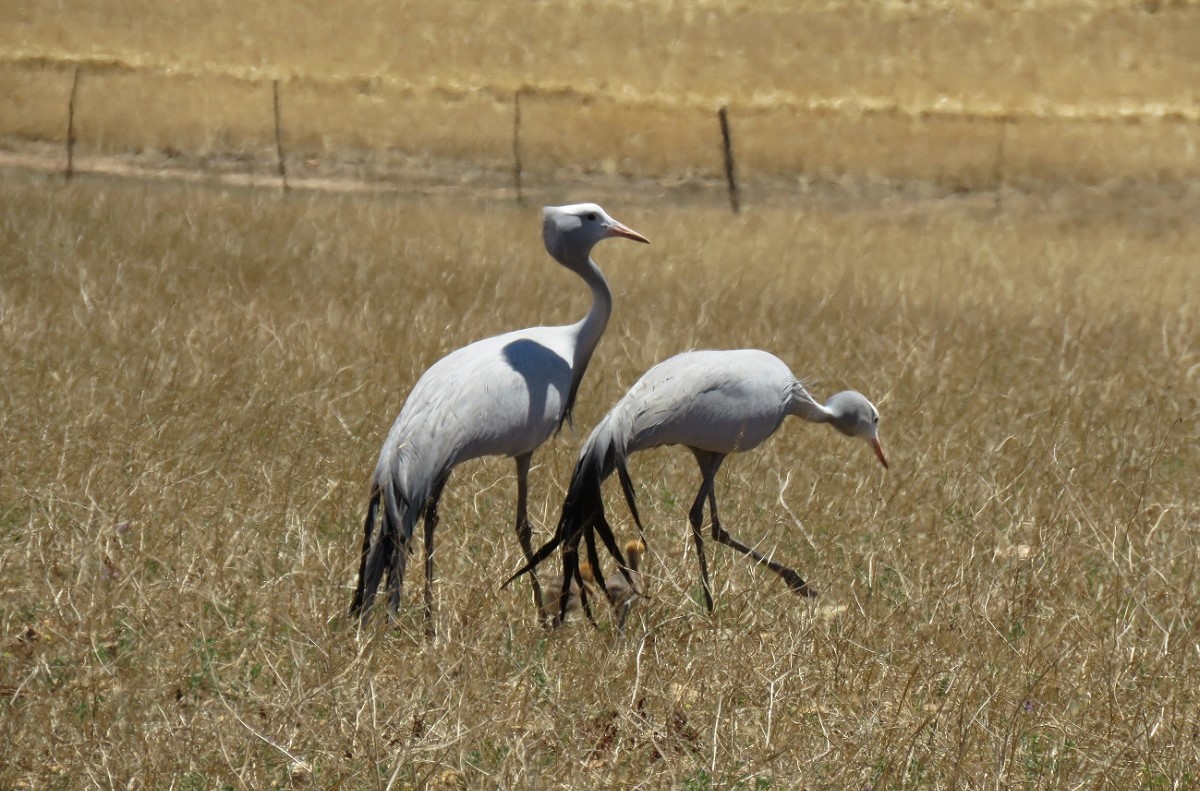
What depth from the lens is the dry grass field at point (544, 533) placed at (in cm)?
347

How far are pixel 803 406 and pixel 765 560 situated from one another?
0.68 m

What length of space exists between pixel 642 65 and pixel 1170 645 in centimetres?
2936

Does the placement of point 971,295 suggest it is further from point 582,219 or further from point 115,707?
point 115,707

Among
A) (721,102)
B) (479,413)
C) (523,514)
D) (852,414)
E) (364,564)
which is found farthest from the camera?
(721,102)

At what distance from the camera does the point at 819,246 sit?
560 inches


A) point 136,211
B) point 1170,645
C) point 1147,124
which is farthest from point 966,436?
point 1147,124

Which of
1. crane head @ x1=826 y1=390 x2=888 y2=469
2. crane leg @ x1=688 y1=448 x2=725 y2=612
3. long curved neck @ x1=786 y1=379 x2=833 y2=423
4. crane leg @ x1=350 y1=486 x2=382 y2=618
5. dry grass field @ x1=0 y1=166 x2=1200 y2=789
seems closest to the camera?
dry grass field @ x1=0 y1=166 x2=1200 y2=789

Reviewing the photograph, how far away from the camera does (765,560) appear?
4637 mm

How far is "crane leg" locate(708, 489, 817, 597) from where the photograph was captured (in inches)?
180

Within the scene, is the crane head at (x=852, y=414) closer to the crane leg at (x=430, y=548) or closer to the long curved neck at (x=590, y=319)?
the long curved neck at (x=590, y=319)

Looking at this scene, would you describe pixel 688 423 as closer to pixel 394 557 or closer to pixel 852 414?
pixel 852 414

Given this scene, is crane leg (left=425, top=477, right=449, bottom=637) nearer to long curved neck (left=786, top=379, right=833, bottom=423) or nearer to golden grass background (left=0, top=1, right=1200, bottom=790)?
golden grass background (left=0, top=1, right=1200, bottom=790)

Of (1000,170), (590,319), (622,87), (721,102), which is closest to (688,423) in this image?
(590,319)

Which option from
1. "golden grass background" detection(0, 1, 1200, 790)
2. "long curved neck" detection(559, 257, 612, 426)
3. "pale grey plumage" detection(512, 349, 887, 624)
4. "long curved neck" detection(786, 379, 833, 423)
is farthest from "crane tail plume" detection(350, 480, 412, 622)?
"long curved neck" detection(786, 379, 833, 423)
